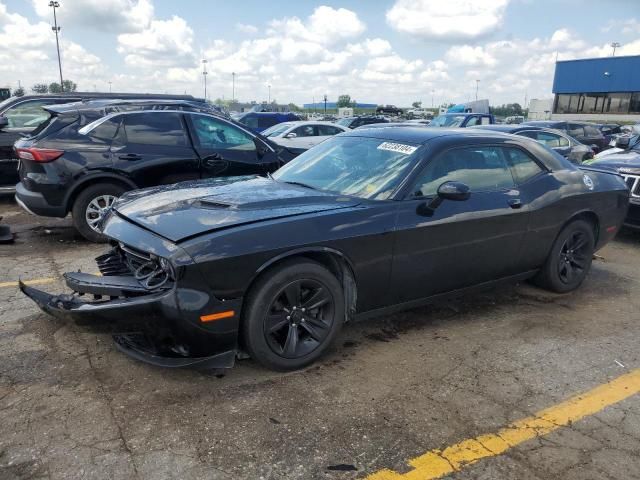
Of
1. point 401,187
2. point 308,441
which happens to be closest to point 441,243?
point 401,187

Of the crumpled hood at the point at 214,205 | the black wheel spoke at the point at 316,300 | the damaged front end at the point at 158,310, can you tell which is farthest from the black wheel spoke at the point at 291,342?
the crumpled hood at the point at 214,205

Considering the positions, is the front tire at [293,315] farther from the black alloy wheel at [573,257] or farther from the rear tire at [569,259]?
the black alloy wheel at [573,257]

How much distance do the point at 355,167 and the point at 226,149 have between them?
137 inches

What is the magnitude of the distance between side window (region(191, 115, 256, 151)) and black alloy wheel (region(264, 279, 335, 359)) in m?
4.22

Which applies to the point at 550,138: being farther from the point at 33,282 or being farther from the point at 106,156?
the point at 33,282

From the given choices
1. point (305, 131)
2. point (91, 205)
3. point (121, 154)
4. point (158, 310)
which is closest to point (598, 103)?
point (305, 131)

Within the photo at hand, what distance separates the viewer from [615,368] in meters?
3.76

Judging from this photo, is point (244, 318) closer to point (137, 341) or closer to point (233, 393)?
point (233, 393)

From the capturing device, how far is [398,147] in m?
4.20

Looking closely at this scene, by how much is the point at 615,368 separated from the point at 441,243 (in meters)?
1.49

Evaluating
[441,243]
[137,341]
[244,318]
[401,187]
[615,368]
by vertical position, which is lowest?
[615,368]

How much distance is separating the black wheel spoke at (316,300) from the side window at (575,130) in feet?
52.0

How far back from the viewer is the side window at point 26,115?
30.1 feet

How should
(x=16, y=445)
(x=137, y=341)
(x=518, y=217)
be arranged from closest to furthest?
1. (x=16, y=445)
2. (x=137, y=341)
3. (x=518, y=217)
